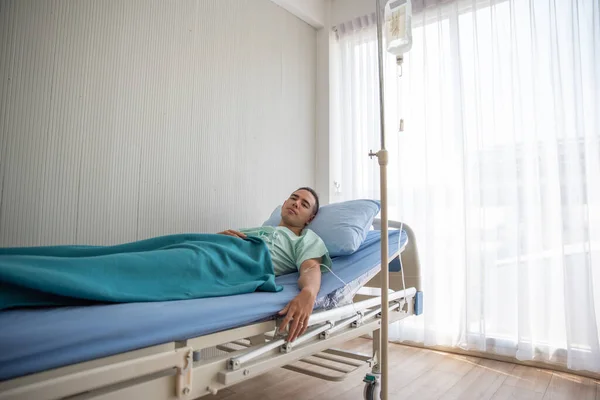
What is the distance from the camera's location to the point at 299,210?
6.40 ft

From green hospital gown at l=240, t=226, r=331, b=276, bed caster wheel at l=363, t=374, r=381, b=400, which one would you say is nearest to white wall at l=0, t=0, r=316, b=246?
green hospital gown at l=240, t=226, r=331, b=276

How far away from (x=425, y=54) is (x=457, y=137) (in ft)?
1.95

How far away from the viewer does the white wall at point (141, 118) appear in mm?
1640

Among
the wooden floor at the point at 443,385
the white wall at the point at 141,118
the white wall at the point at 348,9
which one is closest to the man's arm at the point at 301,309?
the wooden floor at the point at 443,385

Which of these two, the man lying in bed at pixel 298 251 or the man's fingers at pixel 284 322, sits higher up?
the man lying in bed at pixel 298 251

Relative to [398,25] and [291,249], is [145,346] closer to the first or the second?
[291,249]

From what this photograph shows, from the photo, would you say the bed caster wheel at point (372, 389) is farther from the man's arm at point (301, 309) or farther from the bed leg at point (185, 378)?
the bed leg at point (185, 378)

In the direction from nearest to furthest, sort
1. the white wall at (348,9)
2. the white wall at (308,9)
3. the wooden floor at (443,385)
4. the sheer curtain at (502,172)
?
the wooden floor at (443,385)
the sheer curtain at (502,172)
the white wall at (308,9)
the white wall at (348,9)

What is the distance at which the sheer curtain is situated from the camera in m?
2.12

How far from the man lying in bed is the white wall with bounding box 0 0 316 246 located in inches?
22.2

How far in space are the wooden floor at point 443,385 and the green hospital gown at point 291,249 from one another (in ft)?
1.97

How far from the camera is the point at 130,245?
131 centimetres

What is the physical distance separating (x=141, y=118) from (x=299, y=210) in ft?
2.92

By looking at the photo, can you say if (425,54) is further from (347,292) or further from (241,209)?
(347,292)
